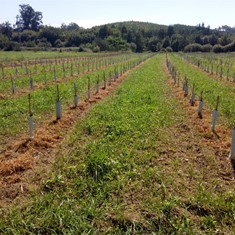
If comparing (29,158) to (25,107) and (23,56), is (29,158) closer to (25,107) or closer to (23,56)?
(25,107)

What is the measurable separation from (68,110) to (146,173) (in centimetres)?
646

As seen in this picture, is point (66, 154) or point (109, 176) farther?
point (66, 154)

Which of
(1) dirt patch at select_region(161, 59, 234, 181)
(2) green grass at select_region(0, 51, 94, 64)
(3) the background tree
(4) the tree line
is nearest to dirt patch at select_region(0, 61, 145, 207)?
(1) dirt patch at select_region(161, 59, 234, 181)

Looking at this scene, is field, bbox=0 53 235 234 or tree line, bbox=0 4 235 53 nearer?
field, bbox=0 53 235 234

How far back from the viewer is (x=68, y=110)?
11.9 m

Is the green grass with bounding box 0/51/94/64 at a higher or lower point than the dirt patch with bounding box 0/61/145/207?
higher

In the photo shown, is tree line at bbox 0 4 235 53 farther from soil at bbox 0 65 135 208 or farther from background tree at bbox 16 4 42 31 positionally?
soil at bbox 0 65 135 208

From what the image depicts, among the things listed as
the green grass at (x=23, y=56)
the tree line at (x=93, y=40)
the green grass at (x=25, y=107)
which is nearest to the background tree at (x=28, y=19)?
the tree line at (x=93, y=40)

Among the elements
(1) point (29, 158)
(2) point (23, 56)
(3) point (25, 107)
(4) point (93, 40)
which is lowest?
(1) point (29, 158)

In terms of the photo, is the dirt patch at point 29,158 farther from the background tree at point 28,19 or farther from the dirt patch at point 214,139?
the background tree at point 28,19

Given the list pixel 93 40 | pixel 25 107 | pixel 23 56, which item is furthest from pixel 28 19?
pixel 25 107

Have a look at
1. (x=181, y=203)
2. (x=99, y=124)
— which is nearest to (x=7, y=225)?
(x=181, y=203)

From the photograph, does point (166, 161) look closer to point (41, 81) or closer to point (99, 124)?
point (99, 124)

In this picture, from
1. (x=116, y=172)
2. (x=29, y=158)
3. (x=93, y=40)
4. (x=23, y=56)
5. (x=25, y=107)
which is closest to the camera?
(x=116, y=172)
